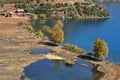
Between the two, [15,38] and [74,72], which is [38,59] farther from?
[15,38]

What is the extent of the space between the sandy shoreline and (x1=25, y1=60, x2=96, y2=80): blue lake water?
5.71 feet

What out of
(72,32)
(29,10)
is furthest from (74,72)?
(29,10)

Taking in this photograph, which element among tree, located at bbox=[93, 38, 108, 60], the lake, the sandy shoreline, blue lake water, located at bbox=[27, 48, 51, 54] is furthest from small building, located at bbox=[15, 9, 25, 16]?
tree, located at bbox=[93, 38, 108, 60]

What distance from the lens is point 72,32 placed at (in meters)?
116

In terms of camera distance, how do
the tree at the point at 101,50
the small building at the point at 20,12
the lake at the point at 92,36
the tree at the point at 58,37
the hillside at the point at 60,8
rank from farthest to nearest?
the hillside at the point at 60,8
the small building at the point at 20,12
the lake at the point at 92,36
the tree at the point at 58,37
the tree at the point at 101,50

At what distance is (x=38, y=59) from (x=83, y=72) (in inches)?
445

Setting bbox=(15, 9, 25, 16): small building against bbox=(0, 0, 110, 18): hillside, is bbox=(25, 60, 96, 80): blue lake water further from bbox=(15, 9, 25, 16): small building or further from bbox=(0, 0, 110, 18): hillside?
bbox=(0, 0, 110, 18): hillside

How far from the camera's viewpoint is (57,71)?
6309 cm

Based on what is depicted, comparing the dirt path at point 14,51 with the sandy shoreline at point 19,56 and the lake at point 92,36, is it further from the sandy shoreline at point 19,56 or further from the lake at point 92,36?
the lake at point 92,36

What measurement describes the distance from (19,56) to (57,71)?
10.9 metres

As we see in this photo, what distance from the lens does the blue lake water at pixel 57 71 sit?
2325 inches

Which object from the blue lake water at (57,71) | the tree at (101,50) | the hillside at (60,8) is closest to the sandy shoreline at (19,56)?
the blue lake water at (57,71)

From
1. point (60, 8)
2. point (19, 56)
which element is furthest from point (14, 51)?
point (60, 8)

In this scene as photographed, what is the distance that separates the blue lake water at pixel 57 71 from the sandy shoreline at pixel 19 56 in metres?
1.74
